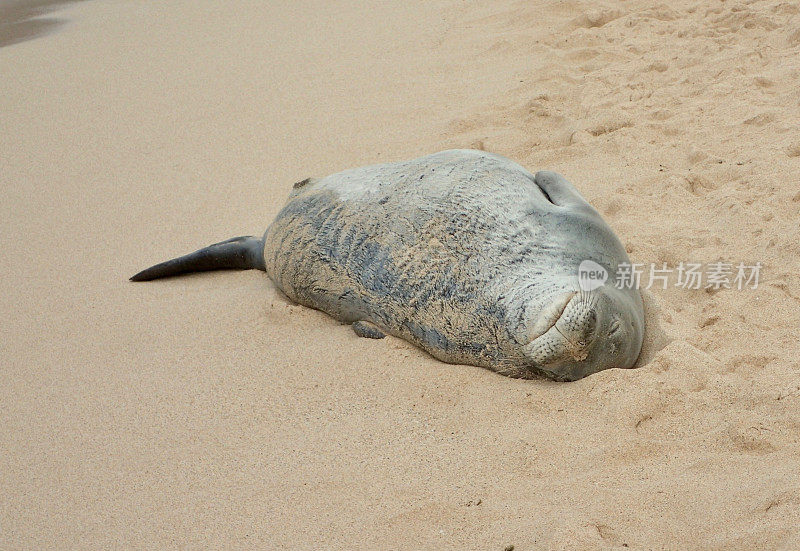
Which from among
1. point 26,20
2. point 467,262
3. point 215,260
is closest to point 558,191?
point 467,262

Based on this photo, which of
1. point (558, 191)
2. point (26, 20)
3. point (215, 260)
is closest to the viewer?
point (558, 191)

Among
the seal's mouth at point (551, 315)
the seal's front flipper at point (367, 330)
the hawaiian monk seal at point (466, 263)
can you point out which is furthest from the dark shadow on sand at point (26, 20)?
the seal's mouth at point (551, 315)

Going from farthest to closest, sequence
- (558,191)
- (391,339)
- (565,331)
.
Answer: (558,191)
(391,339)
(565,331)

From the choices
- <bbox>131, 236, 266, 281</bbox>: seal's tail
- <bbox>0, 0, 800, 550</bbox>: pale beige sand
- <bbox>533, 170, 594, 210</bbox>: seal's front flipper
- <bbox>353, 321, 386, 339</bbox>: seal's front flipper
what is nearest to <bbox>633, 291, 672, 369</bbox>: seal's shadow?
<bbox>0, 0, 800, 550</bbox>: pale beige sand

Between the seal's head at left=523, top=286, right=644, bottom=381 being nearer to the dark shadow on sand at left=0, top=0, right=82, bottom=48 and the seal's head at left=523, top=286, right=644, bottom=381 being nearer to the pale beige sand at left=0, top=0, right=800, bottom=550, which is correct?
the pale beige sand at left=0, top=0, right=800, bottom=550

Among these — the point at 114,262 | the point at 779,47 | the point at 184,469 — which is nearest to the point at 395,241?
the point at 184,469

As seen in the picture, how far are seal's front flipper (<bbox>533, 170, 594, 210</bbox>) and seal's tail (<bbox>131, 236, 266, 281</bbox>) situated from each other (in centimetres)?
176

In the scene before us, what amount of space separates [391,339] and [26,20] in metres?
10.6

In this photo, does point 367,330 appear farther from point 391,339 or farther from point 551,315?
point 551,315

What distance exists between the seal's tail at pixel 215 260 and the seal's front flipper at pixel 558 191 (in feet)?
5.76

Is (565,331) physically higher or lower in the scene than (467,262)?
lower

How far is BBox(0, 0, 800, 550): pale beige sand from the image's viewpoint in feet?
8.77

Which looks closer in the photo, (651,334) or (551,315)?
(551,315)

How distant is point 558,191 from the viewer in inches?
152
